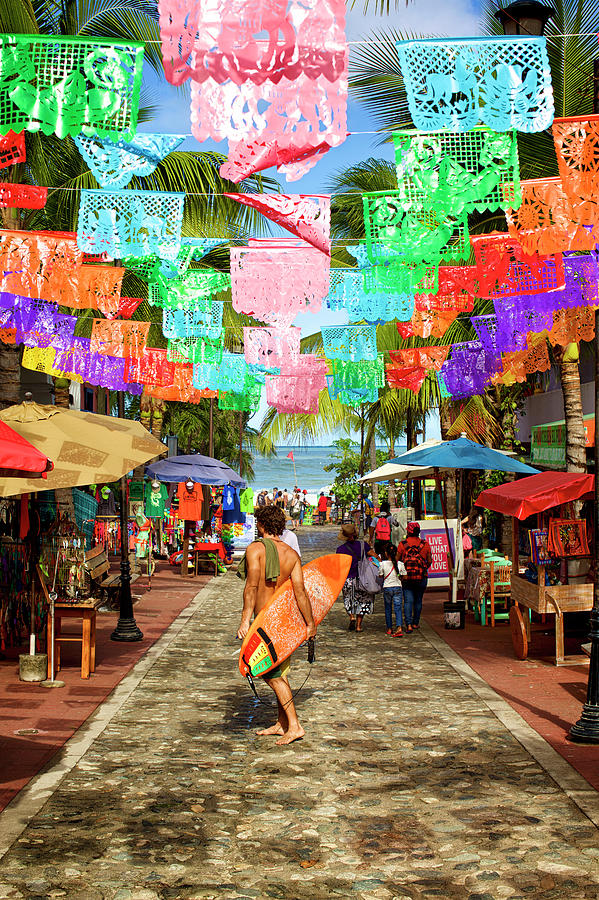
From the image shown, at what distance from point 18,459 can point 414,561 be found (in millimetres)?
8624

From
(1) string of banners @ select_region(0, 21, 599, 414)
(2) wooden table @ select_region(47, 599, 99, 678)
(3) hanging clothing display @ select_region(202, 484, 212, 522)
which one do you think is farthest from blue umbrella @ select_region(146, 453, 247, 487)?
(2) wooden table @ select_region(47, 599, 99, 678)

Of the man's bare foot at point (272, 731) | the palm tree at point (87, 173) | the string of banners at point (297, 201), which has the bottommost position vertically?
the man's bare foot at point (272, 731)

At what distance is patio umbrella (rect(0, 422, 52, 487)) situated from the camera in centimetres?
690

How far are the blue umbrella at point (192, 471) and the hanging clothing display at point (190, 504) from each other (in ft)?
0.99

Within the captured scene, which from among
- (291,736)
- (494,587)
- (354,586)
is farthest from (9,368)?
(494,587)

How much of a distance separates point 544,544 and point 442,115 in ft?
20.7

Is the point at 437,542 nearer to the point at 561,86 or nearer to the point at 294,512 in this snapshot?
the point at 561,86

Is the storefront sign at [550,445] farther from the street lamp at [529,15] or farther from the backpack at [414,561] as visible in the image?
the street lamp at [529,15]

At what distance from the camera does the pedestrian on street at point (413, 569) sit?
1450cm

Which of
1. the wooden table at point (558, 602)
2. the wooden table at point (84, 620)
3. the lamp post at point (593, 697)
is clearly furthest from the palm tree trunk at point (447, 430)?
the lamp post at point (593, 697)

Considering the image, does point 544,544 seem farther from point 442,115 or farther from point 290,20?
point 290,20

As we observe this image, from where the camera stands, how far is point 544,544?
12250 mm

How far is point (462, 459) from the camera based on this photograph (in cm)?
1664

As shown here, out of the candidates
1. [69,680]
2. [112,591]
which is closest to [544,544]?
[69,680]
